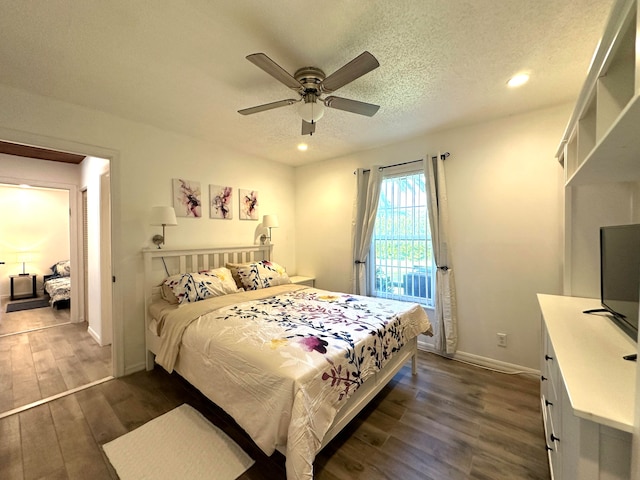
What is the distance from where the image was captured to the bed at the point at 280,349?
1382 millimetres

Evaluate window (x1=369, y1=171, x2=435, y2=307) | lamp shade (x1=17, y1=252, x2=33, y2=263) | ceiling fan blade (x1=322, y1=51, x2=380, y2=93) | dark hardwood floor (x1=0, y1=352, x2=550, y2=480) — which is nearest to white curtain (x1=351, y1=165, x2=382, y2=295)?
window (x1=369, y1=171, x2=435, y2=307)

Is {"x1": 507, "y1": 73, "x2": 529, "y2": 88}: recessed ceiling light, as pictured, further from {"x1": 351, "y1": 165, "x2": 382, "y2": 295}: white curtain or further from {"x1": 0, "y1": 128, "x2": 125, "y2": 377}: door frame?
{"x1": 0, "y1": 128, "x2": 125, "y2": 377}: door frame

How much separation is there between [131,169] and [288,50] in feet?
6.95

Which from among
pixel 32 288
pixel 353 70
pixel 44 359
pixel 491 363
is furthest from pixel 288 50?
pixel 32 288

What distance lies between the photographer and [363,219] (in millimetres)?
3721

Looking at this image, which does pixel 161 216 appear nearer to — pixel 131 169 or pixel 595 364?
pixel 131 169

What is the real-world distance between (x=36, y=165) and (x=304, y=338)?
4969 millimetres

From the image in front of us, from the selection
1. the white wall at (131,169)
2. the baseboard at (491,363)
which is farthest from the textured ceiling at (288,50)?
the baseboard at (491,363)

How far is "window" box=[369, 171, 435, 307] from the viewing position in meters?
3.28

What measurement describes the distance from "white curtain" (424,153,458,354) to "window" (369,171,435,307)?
0.16 meters

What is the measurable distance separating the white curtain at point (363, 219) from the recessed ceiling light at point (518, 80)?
5.44ft

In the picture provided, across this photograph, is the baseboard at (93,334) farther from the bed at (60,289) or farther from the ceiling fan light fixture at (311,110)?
the ceiling fan light fixture at (311,110)

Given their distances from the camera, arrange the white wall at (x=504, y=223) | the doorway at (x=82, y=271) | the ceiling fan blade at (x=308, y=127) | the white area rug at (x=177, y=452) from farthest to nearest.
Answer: the doorway at (x=82, y=271), the white wall at (x=504, y=223), the ceiling fan blade at (x=308, y=127), the white area rug at (x=177, y=452)

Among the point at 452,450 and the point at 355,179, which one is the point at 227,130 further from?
the point at 452,450
